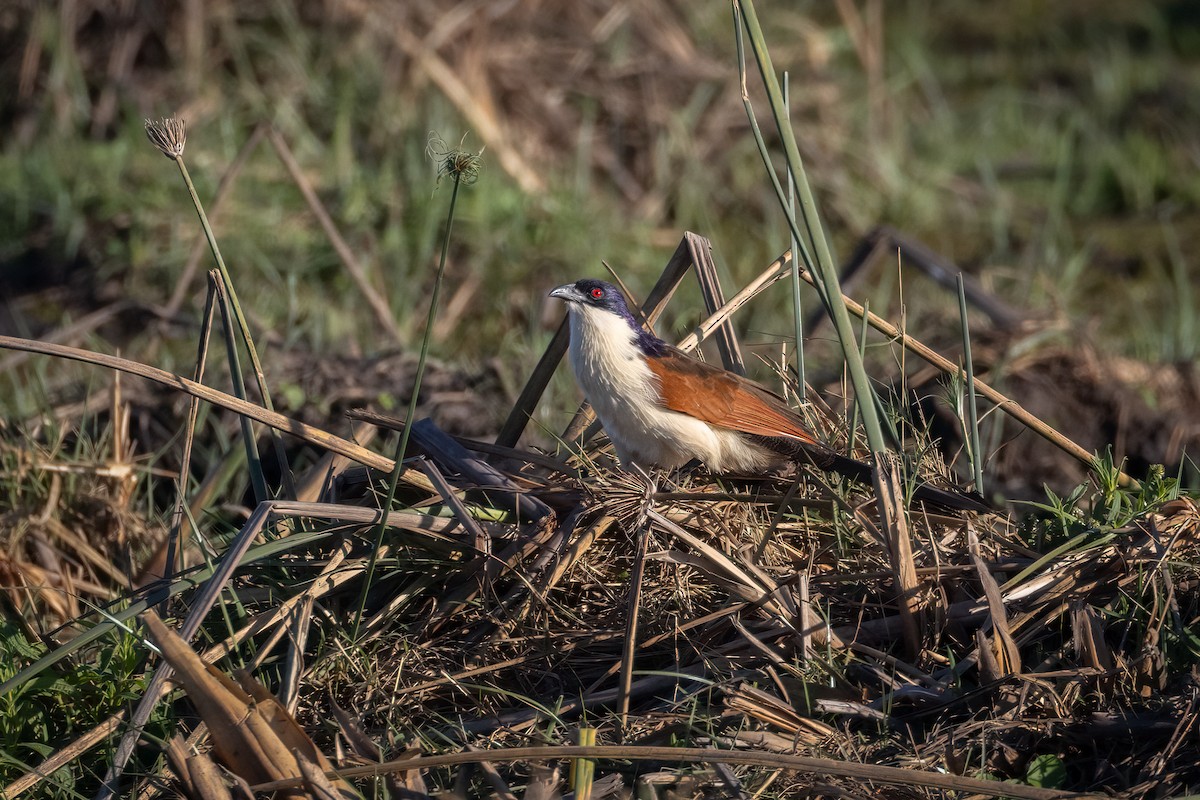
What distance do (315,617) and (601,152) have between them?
4.91 meters

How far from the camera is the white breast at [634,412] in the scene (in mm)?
3088

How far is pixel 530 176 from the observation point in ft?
Result: 22.0

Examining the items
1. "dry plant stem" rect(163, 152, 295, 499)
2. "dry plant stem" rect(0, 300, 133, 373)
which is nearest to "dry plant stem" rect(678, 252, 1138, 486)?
"dry plant stem" rect(163, 152, 295, 499)

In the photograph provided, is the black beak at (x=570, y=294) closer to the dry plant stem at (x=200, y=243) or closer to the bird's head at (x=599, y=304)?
the bird's head at (x=599, y=304)

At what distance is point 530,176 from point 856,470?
13.9ft

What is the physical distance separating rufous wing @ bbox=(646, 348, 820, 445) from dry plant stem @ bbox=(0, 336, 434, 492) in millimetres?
746

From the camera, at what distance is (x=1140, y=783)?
2.28 m

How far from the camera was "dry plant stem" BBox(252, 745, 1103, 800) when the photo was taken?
2.13 meters

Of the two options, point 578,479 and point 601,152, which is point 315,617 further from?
point 601,152

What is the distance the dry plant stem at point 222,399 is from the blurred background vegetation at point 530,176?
5.70 feet

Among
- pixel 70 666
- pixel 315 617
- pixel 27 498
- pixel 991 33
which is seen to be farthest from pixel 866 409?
pixel 991 33

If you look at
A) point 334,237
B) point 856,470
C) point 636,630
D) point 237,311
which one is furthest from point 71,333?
point 856,470

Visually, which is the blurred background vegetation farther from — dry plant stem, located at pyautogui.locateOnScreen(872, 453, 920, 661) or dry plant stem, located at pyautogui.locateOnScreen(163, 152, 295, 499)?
dry plant stem, located at pyautogui.locateOnScreen(872, 453, 920, 661)

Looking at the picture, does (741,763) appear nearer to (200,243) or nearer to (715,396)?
(715,396)
